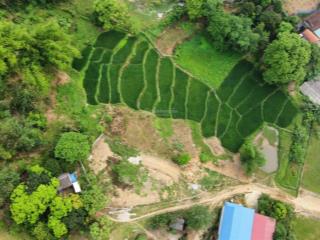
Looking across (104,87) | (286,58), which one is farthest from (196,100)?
(286,58)

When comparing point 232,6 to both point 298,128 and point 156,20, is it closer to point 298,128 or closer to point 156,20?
point 156,20

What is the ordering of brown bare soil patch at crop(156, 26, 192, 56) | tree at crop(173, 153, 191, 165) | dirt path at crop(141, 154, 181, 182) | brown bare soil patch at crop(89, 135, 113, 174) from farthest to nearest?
brown bare soil patch at crop(156, 26, 192, 56)
dirt path at crop(141, 154, 181, 182)
tree at crop(173, 153, 191, 165)
brown bare soil patch at crop(89, 135, 113, 174)

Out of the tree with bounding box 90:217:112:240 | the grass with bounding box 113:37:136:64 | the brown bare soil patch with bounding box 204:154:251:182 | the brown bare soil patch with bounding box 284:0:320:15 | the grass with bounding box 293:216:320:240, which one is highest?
the brown bare soil patch with bounding box 284:0:320:15

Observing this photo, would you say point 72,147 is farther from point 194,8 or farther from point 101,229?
point 194,8

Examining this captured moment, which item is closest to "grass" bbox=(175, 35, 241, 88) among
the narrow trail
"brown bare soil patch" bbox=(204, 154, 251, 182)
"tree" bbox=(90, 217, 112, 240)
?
"brown bare soil patch" bbox=(204, 154, 251, 182)

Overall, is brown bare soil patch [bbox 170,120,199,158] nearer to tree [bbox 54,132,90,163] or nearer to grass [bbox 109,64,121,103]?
grass [bbox 109,64,121,103]

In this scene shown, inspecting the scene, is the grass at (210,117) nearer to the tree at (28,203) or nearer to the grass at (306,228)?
the grass at (306,228)
